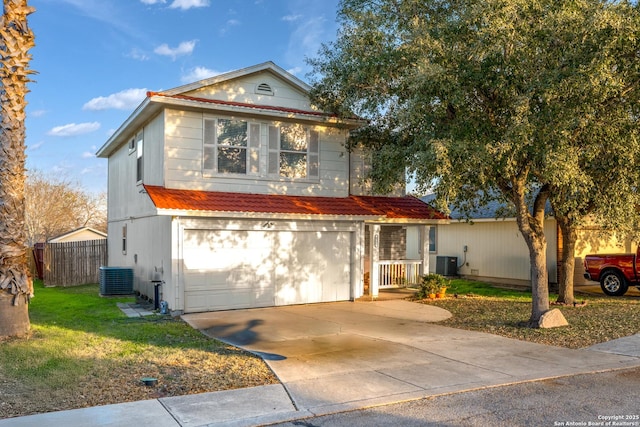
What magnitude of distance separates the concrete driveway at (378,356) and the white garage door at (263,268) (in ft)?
2.28

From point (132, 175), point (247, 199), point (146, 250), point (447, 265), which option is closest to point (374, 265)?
point (247, 199)

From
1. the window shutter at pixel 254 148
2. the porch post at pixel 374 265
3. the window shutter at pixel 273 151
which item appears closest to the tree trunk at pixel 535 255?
the porch post at pixel 374 265

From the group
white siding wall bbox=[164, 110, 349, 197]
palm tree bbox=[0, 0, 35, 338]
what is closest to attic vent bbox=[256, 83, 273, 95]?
white siding wall bbox=[164, 110, 349, 197]

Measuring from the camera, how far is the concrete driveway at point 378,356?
6742mm

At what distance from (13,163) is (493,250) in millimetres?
17842

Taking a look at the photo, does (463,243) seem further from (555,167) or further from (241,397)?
(241,397)

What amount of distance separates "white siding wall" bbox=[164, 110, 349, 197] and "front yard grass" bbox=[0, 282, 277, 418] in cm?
385

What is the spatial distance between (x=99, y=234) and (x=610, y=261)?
24.2 m

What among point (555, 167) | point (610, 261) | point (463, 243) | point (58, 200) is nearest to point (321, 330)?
point (555, 167)

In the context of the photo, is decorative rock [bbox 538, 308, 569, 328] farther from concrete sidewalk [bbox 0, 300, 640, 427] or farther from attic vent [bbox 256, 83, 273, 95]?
attic vent [bbox 256, 83, 273, 95]

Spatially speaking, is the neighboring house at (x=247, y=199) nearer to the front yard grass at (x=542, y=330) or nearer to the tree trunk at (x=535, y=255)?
the front yard grass at (x=542, y=330)

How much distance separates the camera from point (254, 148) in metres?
14.3

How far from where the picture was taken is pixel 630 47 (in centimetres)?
959

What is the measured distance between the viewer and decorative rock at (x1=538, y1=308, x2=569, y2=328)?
1114 cm
